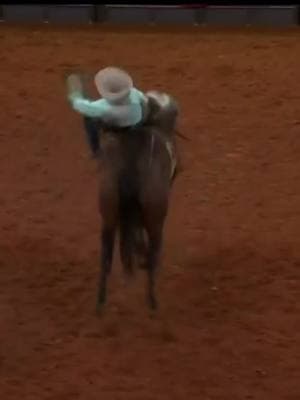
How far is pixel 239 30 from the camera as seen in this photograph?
8844 mm

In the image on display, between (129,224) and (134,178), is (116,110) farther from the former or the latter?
(129,224)

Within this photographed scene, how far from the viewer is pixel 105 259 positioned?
3840mm

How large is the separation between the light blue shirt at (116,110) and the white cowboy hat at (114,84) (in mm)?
31

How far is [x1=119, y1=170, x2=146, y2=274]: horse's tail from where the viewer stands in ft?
12.0

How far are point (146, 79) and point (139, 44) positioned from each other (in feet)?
3.74

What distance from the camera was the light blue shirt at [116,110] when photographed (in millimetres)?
3582

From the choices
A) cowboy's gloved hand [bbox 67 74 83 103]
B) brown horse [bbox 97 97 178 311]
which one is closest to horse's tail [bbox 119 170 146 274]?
brown horse [bbox 97 97 178 311]

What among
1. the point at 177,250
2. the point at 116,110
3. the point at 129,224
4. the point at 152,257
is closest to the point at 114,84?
the point at 116,110

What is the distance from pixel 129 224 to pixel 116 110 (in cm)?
44

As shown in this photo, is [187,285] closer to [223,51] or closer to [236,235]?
[236,235]

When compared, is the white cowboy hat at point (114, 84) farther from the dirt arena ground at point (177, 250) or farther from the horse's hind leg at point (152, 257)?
the dirt arena ground at point (177, 250)

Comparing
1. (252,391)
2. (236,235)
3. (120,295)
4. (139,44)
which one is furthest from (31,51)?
(252,391)

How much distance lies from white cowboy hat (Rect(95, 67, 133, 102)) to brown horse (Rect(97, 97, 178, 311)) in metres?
0.15

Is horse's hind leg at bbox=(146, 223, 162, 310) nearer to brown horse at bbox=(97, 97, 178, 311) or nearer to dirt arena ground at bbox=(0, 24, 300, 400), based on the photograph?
brown horse at bbox=(97, 97, 178, 311)
